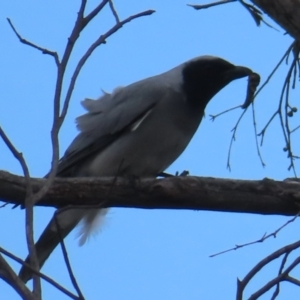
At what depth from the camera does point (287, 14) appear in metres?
3.18

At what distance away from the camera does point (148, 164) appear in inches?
231

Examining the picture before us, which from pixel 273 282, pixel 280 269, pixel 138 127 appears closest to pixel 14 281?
pixel 273 282

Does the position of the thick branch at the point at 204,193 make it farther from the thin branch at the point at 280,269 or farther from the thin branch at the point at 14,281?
the thin branch at the point at 14,281

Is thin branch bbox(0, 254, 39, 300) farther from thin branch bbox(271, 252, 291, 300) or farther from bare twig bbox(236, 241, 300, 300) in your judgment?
thin branch bbox(271, 252, 291, 300)

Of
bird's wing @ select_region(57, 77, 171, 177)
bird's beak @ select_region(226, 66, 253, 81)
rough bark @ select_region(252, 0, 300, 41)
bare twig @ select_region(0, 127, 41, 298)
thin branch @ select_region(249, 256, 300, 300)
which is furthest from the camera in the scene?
bird's beak @ select_region(226, 66, 253, 81)

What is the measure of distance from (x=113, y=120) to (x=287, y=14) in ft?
10.0

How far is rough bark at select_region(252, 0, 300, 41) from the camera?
10.4 feet

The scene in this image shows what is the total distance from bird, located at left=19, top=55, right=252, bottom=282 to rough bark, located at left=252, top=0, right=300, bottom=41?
2.56m

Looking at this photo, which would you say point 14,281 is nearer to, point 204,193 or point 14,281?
point 14,281

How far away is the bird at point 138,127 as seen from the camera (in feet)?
19.2

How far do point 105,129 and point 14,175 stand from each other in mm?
1927

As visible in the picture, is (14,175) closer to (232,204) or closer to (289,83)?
(232,204)

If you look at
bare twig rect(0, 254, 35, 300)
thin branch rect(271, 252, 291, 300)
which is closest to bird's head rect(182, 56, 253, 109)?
thin branch rect(271, 252, 291, 300)

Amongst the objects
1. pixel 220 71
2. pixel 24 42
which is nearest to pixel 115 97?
pixel 220 71
